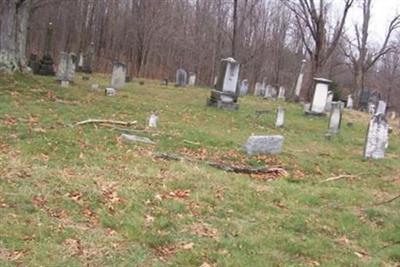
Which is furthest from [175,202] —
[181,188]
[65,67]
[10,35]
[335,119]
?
[10,35]

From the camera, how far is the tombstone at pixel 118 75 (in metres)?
21.4

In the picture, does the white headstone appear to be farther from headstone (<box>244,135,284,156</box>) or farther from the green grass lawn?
headstone (<box>244,135,284,156</box>)

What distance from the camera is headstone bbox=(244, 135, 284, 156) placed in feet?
35.2

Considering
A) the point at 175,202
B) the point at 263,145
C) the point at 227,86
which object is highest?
the point at 227,86

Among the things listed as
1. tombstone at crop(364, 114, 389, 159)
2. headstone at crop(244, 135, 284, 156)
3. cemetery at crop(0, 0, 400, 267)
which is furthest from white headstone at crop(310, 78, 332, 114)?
headstone at crop(244, 135, 284, 156)

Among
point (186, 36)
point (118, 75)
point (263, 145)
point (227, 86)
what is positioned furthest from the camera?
point (186, 36)

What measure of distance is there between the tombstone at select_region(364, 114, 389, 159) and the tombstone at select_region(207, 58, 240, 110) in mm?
7129

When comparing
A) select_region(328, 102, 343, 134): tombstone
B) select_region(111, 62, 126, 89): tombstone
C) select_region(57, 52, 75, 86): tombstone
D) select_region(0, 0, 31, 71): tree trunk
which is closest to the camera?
select_region(328, 102, 343, 134): tombstone

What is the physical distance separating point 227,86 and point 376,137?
7528 millimetres

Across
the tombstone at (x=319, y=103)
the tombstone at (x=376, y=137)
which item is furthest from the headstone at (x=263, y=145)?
the tombstone at (x=319, y=103)

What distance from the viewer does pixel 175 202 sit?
6781 millimetres

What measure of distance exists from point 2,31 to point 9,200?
1382cm

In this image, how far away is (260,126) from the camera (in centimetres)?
1592

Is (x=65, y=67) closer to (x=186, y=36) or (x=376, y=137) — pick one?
(x=376, y=137)
